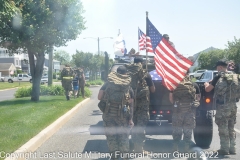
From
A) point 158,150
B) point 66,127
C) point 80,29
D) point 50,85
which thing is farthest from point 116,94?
point 50,85

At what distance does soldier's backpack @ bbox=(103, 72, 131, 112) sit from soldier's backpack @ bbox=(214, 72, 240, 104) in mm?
2069

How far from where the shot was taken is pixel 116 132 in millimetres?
6684

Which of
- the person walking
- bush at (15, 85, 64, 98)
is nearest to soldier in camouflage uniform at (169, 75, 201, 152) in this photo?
the person walking

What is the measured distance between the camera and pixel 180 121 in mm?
7570

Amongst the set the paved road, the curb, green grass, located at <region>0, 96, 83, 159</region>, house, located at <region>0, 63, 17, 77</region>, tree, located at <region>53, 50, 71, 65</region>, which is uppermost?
tree, located at <region>53, 50, 71, 65</region>

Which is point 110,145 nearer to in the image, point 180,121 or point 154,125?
point 180,121

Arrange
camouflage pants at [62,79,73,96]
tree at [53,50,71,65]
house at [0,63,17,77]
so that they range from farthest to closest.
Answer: tree at [53,50,71,65] < house at [0,63,17,77] < camouflage pants at [62,79,73,96]

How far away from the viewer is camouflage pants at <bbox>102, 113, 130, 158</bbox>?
21.8 ft

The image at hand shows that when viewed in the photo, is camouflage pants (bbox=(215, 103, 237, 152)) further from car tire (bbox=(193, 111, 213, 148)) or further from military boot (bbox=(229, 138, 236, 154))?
car tire (bbox=(193, 111, 213, 148))

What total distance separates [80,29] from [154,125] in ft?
31.9

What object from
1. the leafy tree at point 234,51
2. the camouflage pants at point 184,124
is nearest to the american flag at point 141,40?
the camouflage pants at point 184,124

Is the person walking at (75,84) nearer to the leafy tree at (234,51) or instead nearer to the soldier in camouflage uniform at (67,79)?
the soldier in camouflage uniform at (67,79)

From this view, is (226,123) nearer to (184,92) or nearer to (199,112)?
(199,112)

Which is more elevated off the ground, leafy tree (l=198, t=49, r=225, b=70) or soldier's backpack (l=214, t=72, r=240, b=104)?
leafy tree (l=198, t=49, r=225, b=70)
